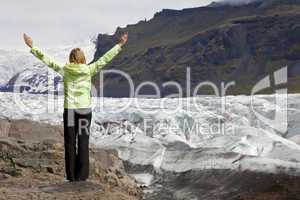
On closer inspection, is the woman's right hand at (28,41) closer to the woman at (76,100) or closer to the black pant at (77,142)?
the woman at (76,100)

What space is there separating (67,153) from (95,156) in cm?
480

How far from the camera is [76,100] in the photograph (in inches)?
384

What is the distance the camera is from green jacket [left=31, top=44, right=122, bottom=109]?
383 inches

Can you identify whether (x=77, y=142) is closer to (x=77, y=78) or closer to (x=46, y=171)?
(x=77, y=78)

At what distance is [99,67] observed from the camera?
32.2 ft

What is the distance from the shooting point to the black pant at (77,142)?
9719 mm

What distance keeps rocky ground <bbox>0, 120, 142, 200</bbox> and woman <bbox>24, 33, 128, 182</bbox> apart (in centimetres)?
38

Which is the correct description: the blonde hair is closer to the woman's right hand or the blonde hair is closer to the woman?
the woman

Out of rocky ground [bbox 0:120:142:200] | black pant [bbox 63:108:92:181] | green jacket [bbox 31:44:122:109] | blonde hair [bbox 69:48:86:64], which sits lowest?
rocky ground [bbox 0:120:142:200]

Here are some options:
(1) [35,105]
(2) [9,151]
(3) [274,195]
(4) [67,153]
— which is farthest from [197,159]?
(1) [35,105]

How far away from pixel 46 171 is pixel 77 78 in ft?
10.2

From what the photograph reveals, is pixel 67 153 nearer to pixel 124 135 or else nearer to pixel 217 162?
pixel 217 162

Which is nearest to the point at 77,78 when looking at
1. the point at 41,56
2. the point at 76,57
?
the point at 76,57

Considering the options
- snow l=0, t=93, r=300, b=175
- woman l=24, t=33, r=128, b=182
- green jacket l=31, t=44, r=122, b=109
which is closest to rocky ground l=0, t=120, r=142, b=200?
woman l=24, t=33, r=128, b=182
